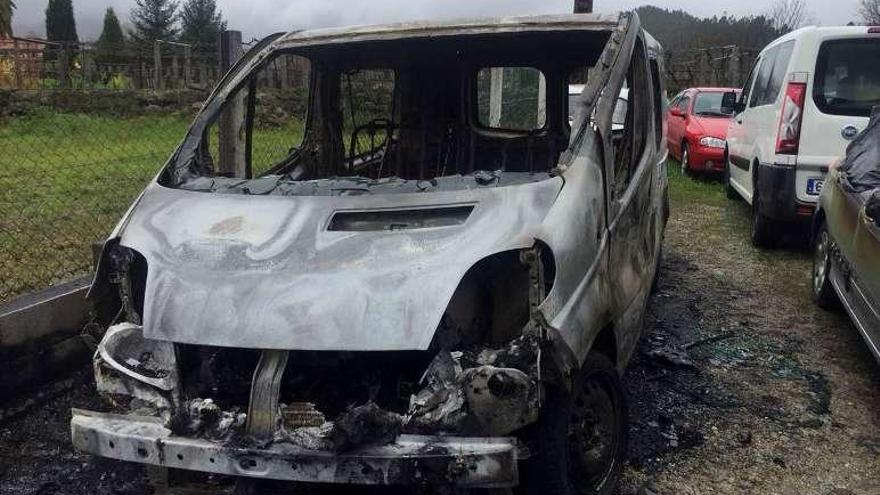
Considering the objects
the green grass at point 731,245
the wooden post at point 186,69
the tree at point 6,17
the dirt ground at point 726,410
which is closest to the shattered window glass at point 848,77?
the green grass at point 731,245

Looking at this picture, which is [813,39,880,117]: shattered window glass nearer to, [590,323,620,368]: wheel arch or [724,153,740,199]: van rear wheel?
[724,153,740,199]: van rear wheel

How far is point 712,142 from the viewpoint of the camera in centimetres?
1098

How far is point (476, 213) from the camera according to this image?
2.91 metres

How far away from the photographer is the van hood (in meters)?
2.53

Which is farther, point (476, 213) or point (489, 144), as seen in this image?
point (489, 144)

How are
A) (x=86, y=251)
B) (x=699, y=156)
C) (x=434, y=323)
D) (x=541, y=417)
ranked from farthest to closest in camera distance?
(x=699, y=156), (x=86, y=251), (x=541, y=417), (x=434, y=323)

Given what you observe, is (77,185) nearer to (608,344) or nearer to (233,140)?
(233,140)

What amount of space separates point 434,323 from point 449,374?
0.19 metres

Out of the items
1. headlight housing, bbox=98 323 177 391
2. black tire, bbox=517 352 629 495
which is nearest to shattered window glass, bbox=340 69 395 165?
headlight housing, bbox=98 323 177 391

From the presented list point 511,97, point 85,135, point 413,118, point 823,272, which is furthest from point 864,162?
point 85,135

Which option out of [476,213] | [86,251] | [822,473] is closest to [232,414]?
[476,213]

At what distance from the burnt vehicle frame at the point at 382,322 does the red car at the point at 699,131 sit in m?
7.78

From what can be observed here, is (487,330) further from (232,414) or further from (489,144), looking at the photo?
(489,144)

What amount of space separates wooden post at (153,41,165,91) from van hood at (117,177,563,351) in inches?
324
